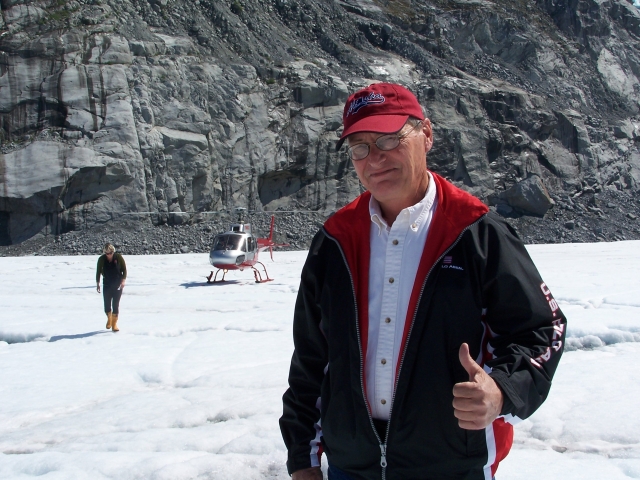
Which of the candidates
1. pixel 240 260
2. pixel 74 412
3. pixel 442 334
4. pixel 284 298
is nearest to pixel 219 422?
pixel 74 412

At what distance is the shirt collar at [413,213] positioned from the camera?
1.91 metres

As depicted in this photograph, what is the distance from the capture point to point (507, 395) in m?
1.60

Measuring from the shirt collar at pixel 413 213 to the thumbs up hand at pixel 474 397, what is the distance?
56 centimetres

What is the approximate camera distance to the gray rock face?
34250 millimetres

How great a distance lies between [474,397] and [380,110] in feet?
3.55

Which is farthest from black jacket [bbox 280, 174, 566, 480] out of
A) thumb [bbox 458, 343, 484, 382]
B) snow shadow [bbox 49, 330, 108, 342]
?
snow shadow [bbox 49, 330, 108, 342]

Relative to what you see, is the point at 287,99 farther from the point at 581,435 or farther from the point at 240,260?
the point at 581,435

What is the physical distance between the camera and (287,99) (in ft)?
133

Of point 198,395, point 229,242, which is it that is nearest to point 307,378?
point 198,395

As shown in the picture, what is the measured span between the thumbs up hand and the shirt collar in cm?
56

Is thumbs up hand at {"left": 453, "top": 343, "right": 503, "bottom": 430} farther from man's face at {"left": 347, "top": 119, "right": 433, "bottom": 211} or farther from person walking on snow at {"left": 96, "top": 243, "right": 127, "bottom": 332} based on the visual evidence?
person walking on snow at {"left": 96, "top": 243, "right": 127, "bottom": 332}

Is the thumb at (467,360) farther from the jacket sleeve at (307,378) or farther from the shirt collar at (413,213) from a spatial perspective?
the jacket sleeve at (307,378)

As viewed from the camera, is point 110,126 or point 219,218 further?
point 219,218

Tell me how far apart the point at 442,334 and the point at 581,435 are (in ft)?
8.93
